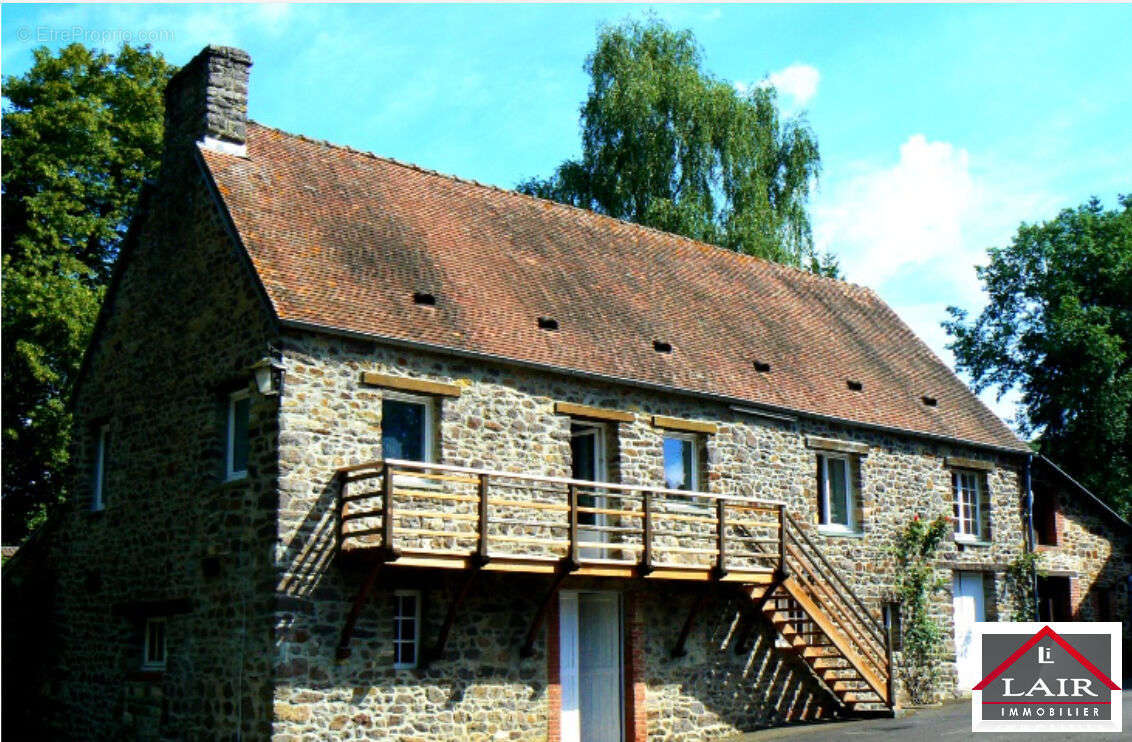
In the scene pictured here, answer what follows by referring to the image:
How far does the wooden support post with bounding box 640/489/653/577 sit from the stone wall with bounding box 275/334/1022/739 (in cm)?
137

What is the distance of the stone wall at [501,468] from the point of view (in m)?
14.8

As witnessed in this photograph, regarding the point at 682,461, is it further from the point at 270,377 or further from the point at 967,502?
the point at 967,502

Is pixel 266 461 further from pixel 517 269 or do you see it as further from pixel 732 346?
pixel 732 346

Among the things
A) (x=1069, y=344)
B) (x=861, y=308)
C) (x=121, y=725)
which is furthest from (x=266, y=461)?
(x=1069, y=344)

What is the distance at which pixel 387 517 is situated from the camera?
14320 millimetres

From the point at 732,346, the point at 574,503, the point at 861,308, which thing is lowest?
the point at 574,503

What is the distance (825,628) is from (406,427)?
23.0 feet

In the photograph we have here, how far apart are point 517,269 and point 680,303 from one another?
345 centimetres

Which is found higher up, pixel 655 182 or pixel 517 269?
pixel 655 182

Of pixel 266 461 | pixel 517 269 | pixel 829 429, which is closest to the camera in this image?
pixel 266 461

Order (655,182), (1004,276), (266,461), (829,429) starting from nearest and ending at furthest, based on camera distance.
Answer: (266,461) < (829,429) < (655,182) < (1004,276)

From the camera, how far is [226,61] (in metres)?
18.3

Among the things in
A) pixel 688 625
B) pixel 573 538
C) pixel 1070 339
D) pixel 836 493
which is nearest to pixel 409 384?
pixel 573 538

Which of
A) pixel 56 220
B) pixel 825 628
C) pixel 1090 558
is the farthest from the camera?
pixel 1090 558
